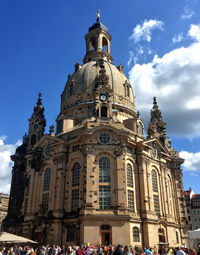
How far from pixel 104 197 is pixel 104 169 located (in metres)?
4.32

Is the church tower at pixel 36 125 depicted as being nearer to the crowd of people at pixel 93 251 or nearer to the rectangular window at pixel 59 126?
the rectangular window at pixel 59 126

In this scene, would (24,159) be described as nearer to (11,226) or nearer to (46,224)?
(11,226)


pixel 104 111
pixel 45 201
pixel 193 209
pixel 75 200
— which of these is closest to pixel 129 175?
pixel 75 200

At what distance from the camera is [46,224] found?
133 ft

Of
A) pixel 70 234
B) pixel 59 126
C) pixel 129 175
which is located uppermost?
pixel 59 126

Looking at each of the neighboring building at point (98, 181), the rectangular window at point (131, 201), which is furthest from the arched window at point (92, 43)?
the rectangular window at point (131, 201)

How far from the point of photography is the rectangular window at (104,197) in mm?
37406

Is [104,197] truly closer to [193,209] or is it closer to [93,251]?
[93,251]

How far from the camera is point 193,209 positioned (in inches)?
3253

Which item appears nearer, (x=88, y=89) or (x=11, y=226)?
(x=11, y=226)

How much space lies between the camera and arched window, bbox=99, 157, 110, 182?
3925 centimetres

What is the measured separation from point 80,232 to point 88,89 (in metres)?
30.7

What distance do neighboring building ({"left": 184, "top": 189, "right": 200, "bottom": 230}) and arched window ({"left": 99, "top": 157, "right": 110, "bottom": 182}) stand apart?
53.9 metres

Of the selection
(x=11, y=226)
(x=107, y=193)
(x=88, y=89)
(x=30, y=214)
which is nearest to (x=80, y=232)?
(x=107, y=193)
